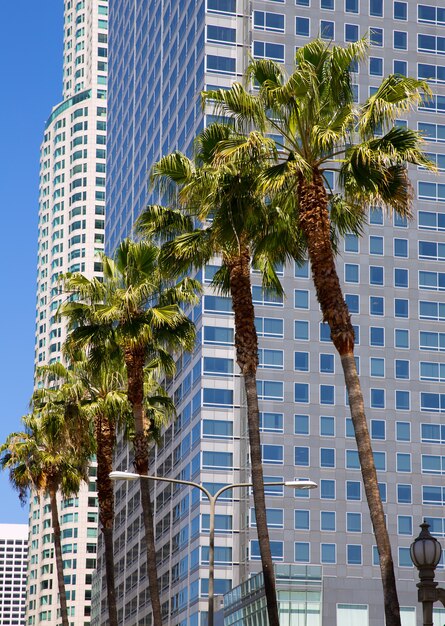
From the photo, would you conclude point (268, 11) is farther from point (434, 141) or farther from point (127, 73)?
point (127, 73)

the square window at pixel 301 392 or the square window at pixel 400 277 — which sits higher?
the square window at pixel 400 277

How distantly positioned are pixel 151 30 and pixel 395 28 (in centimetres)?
3007

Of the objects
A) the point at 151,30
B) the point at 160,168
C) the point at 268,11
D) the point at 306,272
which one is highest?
the point at 151,30

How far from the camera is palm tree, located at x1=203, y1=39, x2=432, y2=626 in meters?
30.3

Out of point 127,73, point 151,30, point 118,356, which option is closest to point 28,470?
point 118,356

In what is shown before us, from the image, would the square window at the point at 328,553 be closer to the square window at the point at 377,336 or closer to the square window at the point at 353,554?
the square window at the point at 353,554

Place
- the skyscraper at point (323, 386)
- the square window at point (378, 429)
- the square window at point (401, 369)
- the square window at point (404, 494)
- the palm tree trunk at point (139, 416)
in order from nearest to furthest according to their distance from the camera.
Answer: the palm tree trunk at point (139, 416), the skyscraper at point (323, 386), the square window at point (404, 494), the square window at point (378, 429), the square window at point (401, 369)

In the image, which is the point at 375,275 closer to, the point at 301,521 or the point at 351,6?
the point at 301,521

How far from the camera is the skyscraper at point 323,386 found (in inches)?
3605

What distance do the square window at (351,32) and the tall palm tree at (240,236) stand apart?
219ft

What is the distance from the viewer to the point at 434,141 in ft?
334

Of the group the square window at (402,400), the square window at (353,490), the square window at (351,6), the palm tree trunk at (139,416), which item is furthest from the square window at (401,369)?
the palm tree trunk at (139,416)

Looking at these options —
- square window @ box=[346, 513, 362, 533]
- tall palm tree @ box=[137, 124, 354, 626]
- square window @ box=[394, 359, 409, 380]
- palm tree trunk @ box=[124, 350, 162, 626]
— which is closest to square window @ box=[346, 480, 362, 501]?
square window @ box=[346, 513, 362, 533]

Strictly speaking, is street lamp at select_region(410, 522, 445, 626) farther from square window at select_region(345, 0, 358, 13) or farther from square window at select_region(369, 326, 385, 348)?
square window at select_region(345, 0, 358, 13)
